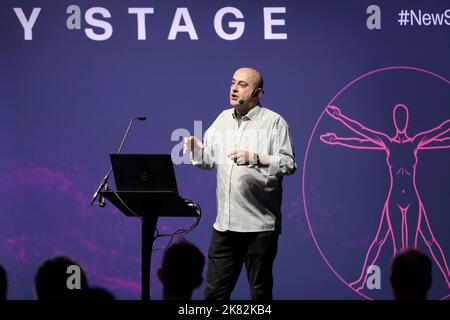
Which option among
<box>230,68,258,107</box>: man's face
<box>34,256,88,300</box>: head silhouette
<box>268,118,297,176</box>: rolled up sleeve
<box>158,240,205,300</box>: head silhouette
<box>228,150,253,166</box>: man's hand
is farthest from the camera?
Result: <box>230,68,258,107</box>: man's face

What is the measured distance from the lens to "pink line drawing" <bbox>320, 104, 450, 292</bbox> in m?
5.54

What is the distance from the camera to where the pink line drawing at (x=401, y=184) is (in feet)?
18.2

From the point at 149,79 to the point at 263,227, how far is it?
6.51 feet

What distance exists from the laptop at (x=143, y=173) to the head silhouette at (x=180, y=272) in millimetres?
1160

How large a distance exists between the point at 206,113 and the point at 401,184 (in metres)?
1.57

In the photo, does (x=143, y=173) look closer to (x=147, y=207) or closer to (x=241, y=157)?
(x=147, y=207)

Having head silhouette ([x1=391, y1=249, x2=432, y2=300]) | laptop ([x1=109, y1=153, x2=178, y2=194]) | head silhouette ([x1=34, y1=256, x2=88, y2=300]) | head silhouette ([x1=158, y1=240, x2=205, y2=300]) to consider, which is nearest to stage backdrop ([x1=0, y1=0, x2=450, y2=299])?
laptop ([x1=109, y1=153, x2=178, y2=194])

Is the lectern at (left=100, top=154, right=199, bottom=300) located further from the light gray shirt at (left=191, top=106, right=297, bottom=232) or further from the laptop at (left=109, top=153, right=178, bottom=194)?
the light gray shirt at (left=191, top=106, right=297, bottom=232)

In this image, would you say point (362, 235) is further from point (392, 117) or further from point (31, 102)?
point (31, 102)

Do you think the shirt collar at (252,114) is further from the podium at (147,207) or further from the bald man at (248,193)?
the podium at (147,207)

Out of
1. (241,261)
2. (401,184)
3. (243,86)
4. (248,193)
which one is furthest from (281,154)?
(401,184)

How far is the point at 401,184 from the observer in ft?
18.3

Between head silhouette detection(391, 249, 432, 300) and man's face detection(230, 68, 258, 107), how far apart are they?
6.38ft
